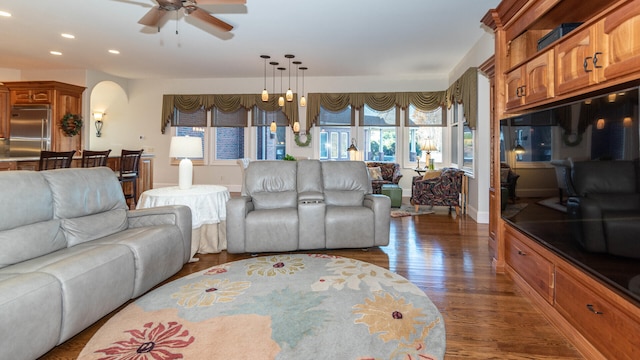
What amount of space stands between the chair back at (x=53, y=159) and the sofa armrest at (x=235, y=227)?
2601mm

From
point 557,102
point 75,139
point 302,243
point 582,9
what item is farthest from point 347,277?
point 75,139

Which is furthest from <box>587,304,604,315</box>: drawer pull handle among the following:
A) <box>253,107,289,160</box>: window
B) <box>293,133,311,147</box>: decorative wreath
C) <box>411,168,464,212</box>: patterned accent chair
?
<box>253,107,289,160</box>: window

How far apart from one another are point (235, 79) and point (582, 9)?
756 centimetres

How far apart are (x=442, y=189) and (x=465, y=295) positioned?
3.55 metres

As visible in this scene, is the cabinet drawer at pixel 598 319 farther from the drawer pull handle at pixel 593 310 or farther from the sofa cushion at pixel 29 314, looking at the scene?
the sofa cushion at pixel 29 314

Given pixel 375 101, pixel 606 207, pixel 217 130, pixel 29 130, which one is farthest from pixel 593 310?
pixel 29 130

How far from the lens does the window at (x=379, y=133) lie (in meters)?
8.36

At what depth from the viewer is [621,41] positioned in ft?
5.23

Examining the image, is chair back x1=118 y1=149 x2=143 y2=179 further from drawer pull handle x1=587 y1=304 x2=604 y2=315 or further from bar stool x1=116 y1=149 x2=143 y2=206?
drawer pull handle x1=587 y1=304 x2=604 y2=315

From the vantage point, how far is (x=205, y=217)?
11.5ft

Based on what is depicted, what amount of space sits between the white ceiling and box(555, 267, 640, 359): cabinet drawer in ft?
11.6

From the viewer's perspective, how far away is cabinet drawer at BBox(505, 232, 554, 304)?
2.20 m

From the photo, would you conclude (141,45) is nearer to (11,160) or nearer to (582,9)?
(11,160)

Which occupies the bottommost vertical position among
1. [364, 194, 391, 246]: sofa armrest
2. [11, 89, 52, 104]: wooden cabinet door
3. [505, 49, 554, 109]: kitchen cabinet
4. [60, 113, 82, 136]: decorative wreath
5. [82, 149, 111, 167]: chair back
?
[364, 194, 391, 246]: sofa armrest
